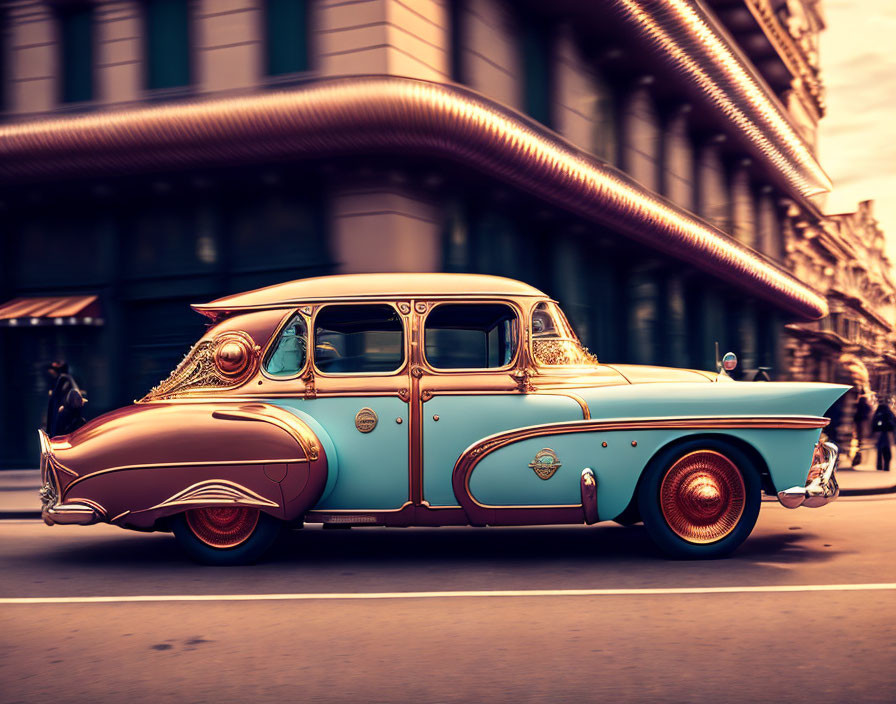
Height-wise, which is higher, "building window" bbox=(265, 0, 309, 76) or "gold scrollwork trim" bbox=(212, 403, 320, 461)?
"building window" bbox=(265, 0, 309, 76)

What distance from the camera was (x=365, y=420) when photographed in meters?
6.77

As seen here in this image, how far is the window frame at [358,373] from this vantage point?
6.86 m

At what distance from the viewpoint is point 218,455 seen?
6.64 m

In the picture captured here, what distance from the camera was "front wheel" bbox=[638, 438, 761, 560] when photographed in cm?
677

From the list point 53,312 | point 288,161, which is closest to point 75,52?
point 53,312

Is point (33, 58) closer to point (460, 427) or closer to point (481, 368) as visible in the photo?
point (481, 368)

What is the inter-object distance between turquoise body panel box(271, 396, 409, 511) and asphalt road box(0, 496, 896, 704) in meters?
0.52

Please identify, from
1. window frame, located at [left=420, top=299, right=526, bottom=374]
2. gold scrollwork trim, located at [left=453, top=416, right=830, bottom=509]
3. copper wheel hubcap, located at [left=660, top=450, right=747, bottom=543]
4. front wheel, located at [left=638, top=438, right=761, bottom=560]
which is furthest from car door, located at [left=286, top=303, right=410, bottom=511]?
copper wheel hubcap, located at [left=660, top=450, right=747, bottom=543]

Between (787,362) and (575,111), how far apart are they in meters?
19.4

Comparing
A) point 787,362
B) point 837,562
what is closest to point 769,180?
point 787,362

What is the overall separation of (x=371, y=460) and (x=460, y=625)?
188 centimetres

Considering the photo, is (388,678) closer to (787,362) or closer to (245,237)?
(245,237)

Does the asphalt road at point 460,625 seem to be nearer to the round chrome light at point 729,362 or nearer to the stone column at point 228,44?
the round chrome light at point 729,362

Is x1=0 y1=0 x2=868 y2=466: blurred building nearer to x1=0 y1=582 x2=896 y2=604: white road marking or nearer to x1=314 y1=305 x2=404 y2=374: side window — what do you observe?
x1=314 y1=305 x2=404 y2=374: side window
